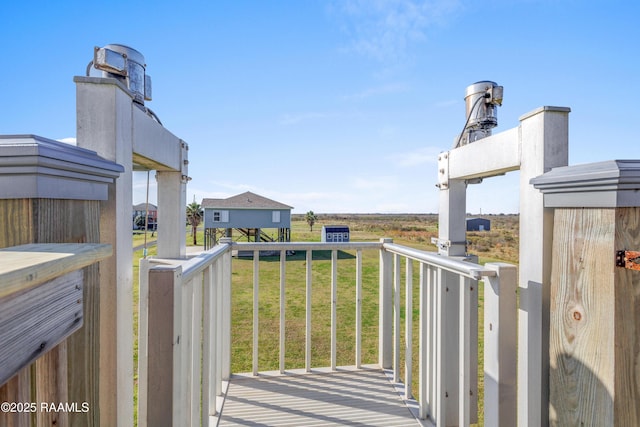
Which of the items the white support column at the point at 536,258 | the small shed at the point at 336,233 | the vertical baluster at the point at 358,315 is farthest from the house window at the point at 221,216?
the white support column at the point at 536,258

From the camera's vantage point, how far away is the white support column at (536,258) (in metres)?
1.19

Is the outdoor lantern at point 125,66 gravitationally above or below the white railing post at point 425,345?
above

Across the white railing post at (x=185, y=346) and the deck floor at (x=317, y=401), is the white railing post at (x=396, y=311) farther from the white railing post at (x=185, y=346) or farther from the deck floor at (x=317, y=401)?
the white railing post at (x=185, y=346)

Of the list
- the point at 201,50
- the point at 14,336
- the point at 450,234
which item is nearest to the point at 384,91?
the point at 201,50

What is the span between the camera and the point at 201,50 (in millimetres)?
4328

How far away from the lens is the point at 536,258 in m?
1.23

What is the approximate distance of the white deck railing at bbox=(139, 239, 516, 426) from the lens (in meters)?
1.01

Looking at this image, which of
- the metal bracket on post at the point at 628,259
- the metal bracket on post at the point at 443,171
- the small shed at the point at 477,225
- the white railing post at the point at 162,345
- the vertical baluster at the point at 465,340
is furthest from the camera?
the small shed at the point at 477,225

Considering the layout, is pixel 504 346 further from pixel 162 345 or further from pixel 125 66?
pixel 125 66

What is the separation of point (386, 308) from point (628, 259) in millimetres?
1810

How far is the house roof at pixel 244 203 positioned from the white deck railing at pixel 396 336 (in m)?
14.4

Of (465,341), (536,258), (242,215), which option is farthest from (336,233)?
(536,258)

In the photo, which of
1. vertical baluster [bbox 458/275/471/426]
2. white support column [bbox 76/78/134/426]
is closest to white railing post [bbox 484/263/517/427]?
vertical baluster [bbox 458/275/471/426]

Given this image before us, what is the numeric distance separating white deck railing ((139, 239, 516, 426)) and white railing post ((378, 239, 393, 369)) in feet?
0.07
